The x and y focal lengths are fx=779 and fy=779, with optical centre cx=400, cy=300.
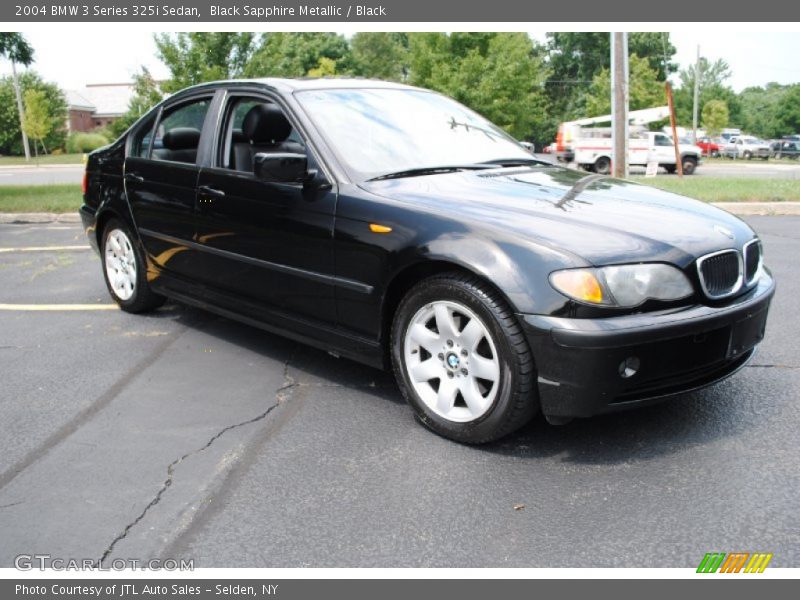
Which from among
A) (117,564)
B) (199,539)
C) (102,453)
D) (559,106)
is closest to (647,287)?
(199,539)

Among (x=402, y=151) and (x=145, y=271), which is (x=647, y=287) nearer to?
(x=402, y=151)

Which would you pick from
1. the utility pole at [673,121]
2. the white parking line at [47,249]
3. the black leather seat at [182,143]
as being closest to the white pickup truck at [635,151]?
the utility pole at [673,121]

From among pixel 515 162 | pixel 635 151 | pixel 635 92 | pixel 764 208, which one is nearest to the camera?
pixel 515 162

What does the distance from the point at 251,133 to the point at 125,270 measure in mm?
1767

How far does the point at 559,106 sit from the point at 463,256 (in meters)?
73.7

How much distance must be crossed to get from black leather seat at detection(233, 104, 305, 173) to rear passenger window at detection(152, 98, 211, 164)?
1.13 ft

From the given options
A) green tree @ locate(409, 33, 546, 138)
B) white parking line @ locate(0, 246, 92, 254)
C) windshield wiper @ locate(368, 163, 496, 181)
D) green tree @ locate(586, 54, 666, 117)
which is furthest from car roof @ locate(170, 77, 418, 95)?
green tree @ locate(586, 54, 666, 117)

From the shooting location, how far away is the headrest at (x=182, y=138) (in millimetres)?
4922

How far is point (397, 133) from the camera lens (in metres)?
4.32

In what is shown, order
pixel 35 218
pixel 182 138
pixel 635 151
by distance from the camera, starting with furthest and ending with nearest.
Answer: pixel 635 151 < pixel 35 218 < pixel 182 138

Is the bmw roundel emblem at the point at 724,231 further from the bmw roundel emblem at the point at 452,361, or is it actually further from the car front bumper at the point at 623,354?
the bmw roundel emblem at the point at 452,361

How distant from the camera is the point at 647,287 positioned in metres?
3.11

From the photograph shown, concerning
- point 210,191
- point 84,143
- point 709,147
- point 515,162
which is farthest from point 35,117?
point 515,162

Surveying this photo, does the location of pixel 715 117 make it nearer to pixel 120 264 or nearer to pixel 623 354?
pixel 120 264
